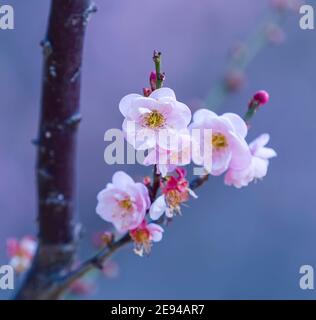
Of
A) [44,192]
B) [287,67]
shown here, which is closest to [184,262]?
[287,67]

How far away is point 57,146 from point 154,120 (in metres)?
0.13

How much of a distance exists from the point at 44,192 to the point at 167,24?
1222mm

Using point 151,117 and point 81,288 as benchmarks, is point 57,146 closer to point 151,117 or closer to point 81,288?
point 151,117

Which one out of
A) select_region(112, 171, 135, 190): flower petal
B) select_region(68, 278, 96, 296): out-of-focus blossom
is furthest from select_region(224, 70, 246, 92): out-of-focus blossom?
select_region(112, 171, 135, 190): flower petal

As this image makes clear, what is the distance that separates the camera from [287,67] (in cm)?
181

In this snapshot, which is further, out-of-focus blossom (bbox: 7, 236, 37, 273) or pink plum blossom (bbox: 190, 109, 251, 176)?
A: out-of-focus blossom (bbox: 7, 236, 37, 273)

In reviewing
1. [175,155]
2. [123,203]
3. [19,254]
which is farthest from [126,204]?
[19,254]

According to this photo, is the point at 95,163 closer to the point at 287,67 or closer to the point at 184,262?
A: the point at 184,262

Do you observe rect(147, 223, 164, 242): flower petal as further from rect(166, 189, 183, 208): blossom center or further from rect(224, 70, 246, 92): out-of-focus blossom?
rect(224, 70, 246, 92): out-of-focus blossom

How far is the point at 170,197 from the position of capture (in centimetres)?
54

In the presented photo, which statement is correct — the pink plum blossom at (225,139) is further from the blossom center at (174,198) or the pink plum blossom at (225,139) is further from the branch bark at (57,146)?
the branch bark at (57,146)

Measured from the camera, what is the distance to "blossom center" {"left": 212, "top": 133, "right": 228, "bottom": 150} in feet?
1.82

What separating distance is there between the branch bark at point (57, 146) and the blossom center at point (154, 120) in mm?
90

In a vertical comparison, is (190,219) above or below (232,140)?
above
